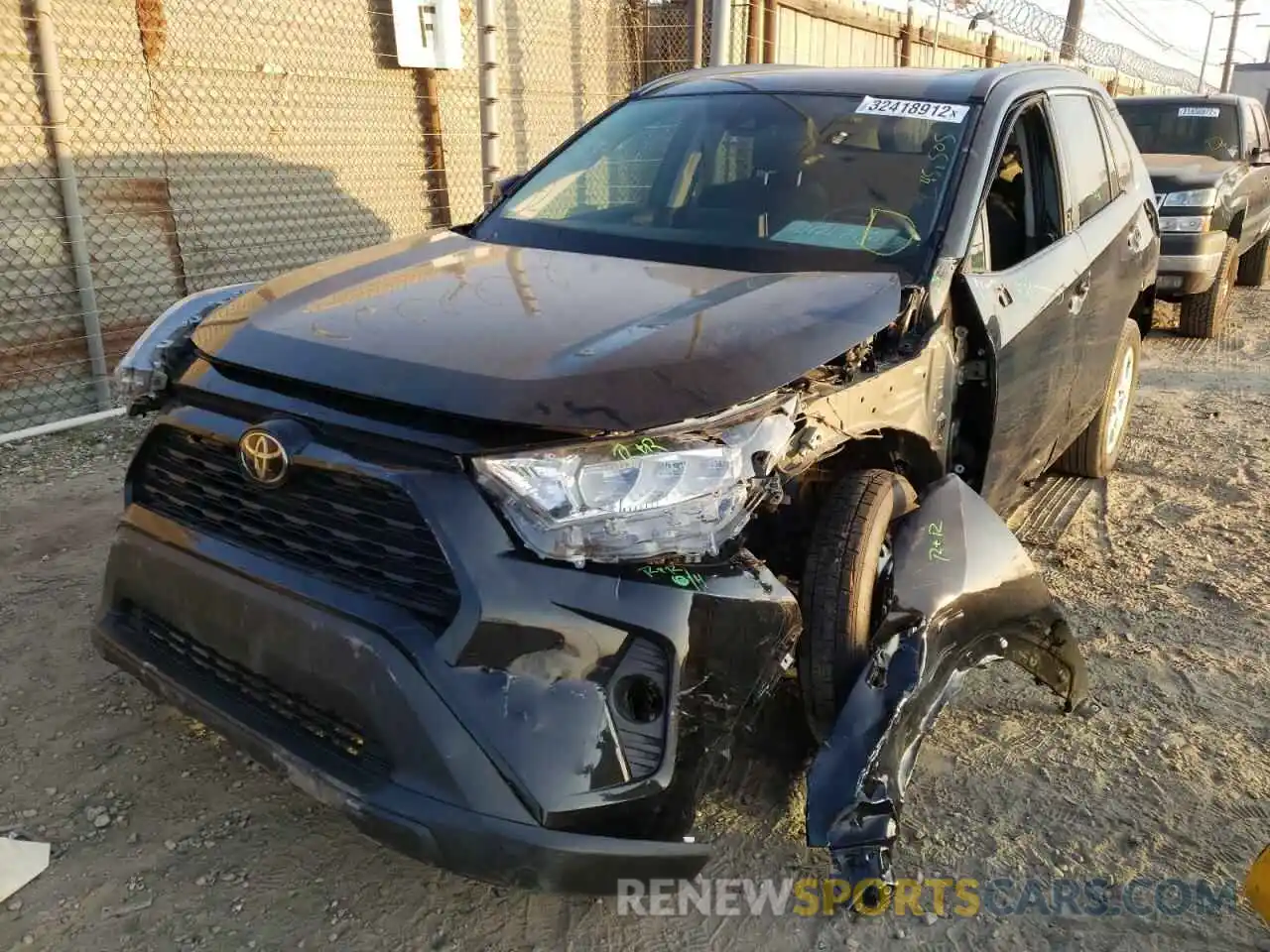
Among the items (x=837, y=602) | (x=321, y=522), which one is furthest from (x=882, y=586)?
(x=321, y=522)

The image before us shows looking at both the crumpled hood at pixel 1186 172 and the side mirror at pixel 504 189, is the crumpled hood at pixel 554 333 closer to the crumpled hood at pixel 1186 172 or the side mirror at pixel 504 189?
the side mirror at pixel 504 189

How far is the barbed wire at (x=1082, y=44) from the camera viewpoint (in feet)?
40.1

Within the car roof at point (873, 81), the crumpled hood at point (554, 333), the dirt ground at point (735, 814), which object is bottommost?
the dirt ground at point (735, 814)

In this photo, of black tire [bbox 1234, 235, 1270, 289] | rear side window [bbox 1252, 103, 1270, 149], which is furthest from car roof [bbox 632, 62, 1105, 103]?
black tire [bbox 1234, 235, 1270, 289]

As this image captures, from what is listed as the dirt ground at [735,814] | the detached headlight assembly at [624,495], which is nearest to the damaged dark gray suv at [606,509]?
the detached headlight assembly at [624,495]

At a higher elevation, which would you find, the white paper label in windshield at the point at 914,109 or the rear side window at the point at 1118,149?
the white paper label in windshield at the point at 914,109

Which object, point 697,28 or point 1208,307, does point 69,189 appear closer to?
point 697,28

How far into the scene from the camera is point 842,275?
2.64m

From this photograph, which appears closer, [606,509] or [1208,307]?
[606,509]

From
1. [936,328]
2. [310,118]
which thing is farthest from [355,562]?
[310,118]

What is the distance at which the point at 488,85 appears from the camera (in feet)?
21.7

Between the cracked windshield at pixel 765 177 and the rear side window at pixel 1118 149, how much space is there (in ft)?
5.47

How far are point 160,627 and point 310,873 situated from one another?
0.67 meters

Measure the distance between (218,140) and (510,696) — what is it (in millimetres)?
5542
